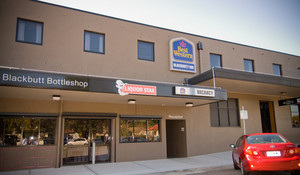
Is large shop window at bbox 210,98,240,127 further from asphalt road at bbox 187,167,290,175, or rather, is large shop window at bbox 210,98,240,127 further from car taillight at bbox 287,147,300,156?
car taillight at bbox 287,147,300,156

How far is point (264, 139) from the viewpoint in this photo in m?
8.83

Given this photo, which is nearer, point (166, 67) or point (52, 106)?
point (52, 106)

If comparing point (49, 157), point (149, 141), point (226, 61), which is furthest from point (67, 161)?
point (226, 61)

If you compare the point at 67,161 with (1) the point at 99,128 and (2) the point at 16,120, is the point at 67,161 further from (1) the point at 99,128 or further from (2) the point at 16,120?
(2) the point at 16,120

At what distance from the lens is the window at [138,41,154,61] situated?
48.6ft

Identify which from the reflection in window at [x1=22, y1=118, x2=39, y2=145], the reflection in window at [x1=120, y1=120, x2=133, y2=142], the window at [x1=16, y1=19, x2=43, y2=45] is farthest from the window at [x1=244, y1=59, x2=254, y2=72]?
the reflection in window at [x1=22, y1=118, x2=39, y2=145]

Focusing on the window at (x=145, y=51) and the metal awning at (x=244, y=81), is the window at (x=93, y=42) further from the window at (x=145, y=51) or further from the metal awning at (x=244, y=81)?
the metal awning at (x=244, y=81)

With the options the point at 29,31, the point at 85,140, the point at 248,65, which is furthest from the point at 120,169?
the point at 248,65

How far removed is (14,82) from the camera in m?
8.64

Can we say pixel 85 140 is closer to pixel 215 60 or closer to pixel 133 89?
pixel 133 89

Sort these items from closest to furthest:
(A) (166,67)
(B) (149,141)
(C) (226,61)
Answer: (B) (149,141)
(A) (166,67)
(C) (226,61)

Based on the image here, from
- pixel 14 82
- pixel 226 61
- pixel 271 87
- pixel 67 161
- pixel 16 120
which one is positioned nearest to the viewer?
pixel 14 82

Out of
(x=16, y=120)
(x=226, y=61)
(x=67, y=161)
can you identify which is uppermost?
(x=226, y=61)

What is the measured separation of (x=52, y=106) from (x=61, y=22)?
166 inches
